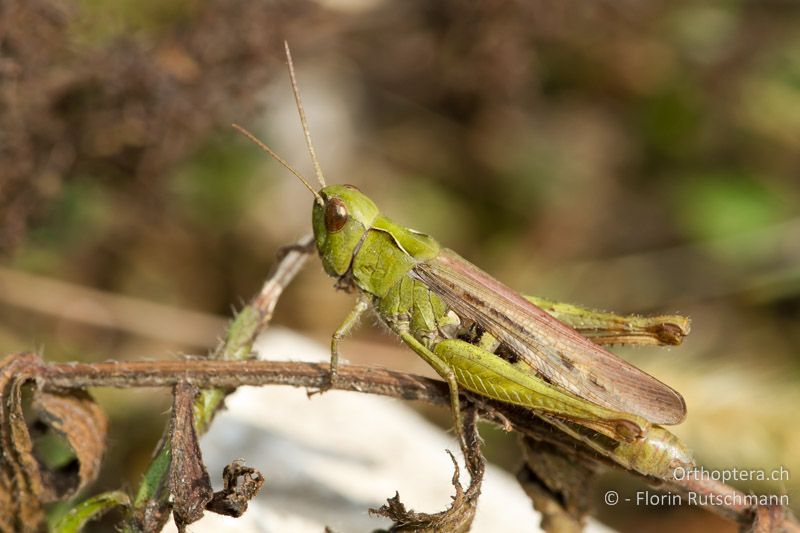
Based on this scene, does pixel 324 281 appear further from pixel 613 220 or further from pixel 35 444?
pixel 35 444

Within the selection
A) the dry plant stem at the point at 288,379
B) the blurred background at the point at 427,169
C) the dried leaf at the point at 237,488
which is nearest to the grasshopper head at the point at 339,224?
the dry plant stem at the point at 288,379

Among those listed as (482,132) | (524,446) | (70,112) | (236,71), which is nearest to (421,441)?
(524,446)

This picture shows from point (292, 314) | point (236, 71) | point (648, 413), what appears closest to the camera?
point (648, 413)

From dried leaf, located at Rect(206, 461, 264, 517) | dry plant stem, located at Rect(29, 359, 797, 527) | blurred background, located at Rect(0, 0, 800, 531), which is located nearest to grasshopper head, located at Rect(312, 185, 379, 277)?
dry plant stem, located at Rect(29, 359, 797, 527)

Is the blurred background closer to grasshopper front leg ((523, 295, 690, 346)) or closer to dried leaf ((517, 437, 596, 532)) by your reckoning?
grasshopper front leg ((523, 295, 690, 346))

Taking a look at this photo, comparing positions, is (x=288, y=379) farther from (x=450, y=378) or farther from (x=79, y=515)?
(x=79, y=515)
